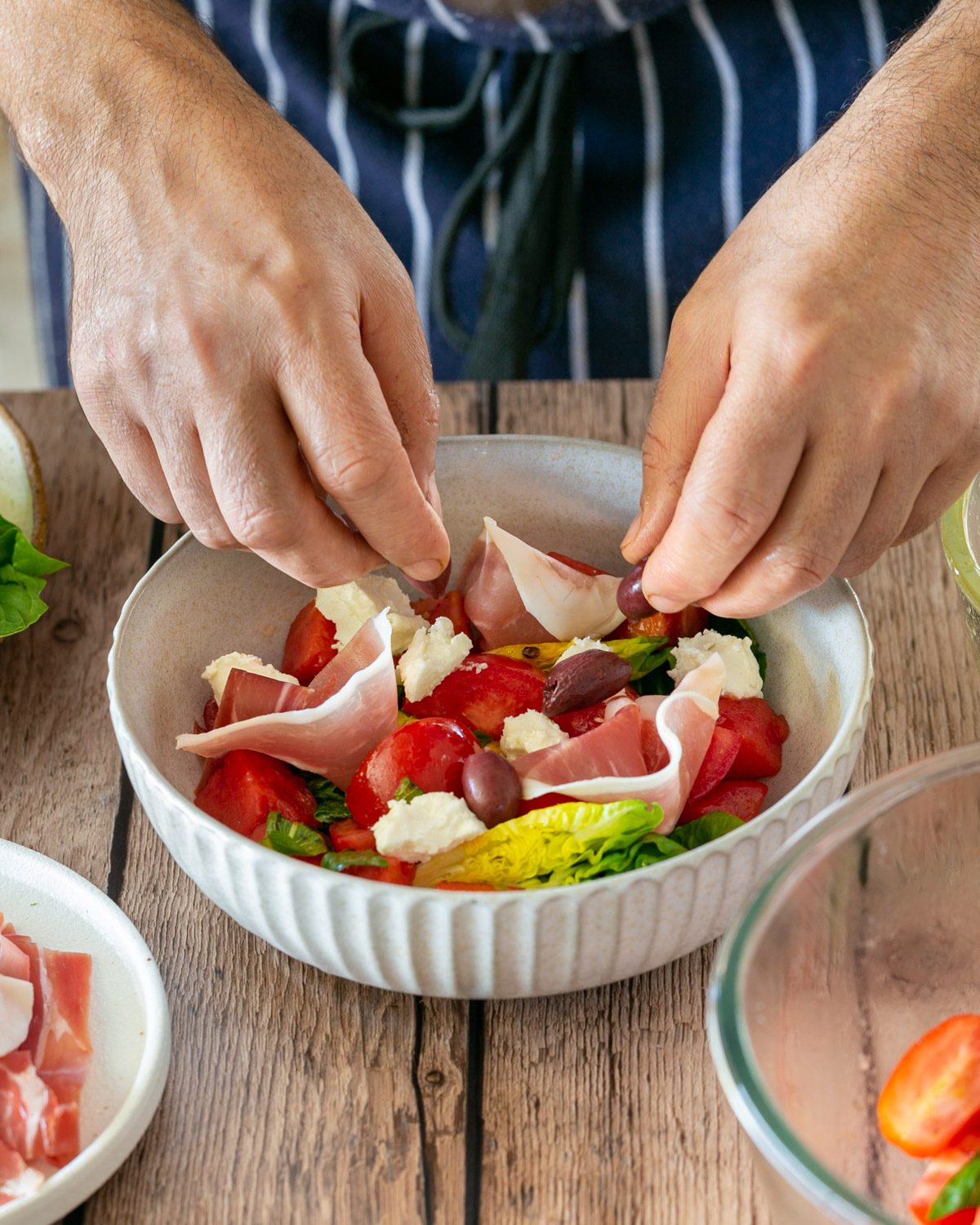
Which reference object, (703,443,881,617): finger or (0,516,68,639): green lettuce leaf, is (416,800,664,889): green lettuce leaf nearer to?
(703,443,881,617): finger

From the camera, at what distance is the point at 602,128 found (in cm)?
154

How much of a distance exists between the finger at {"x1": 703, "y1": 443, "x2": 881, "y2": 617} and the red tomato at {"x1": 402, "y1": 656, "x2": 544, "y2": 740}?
157 millimetres

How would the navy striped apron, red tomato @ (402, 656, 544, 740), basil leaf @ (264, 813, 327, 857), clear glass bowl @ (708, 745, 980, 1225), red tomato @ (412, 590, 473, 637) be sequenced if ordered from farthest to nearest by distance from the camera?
the navy striped apron < red tomato @ (412, 590, 473, 637) < red tomato @ (402, 656, 544, 740) < basil leaf @ (264, 813, 327, 857) < clear glass bowl @ (708, 745, 980, 1225)

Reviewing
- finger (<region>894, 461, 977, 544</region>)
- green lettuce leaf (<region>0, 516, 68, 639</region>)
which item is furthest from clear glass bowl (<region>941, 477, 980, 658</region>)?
green lettuce leaf (<region>0, 516, 68, 639</region>)

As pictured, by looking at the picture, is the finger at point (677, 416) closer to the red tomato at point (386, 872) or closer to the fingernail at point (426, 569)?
the fingernail at point (426, 569)

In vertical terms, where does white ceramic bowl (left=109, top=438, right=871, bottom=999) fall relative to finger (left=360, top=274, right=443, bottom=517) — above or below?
below

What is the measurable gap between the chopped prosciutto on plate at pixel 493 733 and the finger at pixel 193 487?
0.10m

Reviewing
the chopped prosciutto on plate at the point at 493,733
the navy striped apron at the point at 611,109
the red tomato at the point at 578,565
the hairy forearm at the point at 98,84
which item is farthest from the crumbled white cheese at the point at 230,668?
the navy striped apron at the point at 611,109

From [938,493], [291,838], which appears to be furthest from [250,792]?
[938,493]

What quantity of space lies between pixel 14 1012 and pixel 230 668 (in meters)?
0.28

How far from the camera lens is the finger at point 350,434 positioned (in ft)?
2.71

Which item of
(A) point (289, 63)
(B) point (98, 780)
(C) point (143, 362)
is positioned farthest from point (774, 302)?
(A) point (289, 63)

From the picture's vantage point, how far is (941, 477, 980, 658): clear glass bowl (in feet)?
2.96

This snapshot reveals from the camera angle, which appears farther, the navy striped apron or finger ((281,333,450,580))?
the navy striped apron
